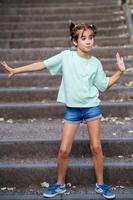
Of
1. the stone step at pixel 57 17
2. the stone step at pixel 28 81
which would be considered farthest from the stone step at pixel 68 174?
the stone step at pixel 57 17

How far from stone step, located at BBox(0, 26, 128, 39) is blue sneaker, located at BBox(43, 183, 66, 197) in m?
5.24

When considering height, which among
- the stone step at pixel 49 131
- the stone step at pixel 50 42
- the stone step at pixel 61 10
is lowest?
the stone step at pixel 49 131

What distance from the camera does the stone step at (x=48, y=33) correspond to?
946 centimetres

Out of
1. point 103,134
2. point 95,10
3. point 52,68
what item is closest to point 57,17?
point 95,10

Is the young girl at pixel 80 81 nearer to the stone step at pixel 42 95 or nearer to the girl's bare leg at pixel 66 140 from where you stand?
the girl's bare leg at pixel 66 140

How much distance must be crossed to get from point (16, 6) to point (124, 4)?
2.48 meters

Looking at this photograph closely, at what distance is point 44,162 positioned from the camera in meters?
5.09

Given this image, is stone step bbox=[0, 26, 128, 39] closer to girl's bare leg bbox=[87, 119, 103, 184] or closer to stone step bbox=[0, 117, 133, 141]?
stone step bbox=[0, 117, 133, 141]

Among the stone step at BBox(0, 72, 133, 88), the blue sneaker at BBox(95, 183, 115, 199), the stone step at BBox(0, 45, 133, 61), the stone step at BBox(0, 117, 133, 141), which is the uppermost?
the stone step at BBox(0, 45, 133, 61)

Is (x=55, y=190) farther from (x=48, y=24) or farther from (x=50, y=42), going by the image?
(x=48, y=24)

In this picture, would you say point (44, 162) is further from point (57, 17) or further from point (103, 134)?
point (57, 17)

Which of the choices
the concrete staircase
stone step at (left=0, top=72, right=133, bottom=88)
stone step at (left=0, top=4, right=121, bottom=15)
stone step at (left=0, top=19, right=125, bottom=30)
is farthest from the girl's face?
stone step at (left=0, top=4, right=121, bottom=15)

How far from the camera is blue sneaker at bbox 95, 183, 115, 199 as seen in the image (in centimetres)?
451

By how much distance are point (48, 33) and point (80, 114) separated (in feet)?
17.1
